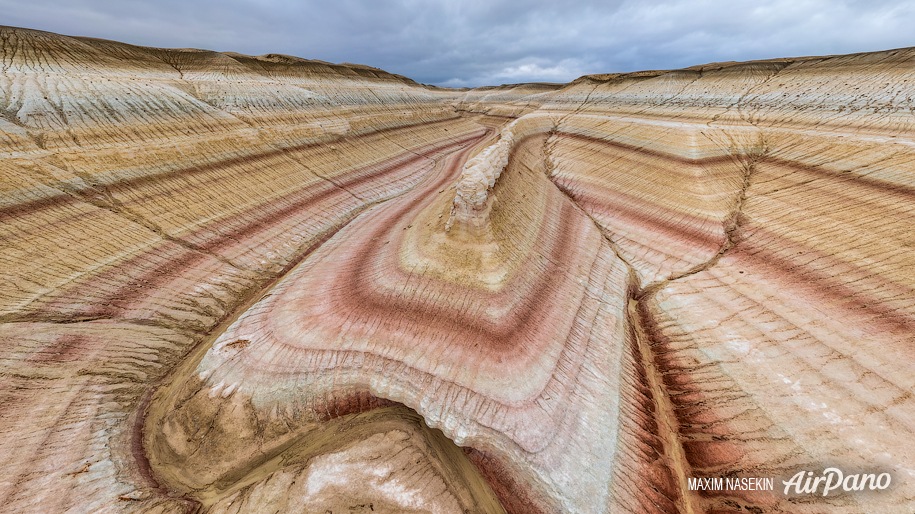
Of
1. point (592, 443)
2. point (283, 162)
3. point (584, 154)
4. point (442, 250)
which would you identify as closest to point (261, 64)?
point (283, 162)

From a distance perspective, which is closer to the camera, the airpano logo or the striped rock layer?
the airpano logo

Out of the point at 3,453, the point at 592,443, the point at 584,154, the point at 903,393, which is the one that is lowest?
the point at 3,453

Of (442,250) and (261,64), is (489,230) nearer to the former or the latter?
(442,250)

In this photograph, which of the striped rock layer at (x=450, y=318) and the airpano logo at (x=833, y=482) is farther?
the striped rock layer at (x=450, y=318)

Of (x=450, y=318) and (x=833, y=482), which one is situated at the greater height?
(x=450, y=318)

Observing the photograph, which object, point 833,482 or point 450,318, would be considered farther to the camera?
point 450,318
